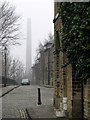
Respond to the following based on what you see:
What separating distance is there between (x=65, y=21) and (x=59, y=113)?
391 centimetres

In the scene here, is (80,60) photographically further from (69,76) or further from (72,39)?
(69,76)

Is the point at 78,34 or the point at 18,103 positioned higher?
the point at 78,34

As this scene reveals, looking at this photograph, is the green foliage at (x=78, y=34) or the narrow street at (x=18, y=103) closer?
the green foliage at (x=78, y=34)

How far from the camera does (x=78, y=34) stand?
580 centimetres

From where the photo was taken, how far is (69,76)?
28.6ft

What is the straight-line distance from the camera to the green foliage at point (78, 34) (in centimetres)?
555

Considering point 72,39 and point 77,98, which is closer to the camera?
point 72,39

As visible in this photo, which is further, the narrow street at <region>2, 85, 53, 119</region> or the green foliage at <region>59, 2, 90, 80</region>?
the narrow street at <region>2, 85, 53, 119</region>

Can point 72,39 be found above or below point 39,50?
below

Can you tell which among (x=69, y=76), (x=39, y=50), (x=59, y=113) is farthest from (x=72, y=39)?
(x=39, y=50)

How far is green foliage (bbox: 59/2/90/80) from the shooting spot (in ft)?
18.2

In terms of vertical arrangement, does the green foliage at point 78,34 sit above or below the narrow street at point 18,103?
above

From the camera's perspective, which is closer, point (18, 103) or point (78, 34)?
point (78, 34)

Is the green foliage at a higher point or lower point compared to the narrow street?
→ higher
